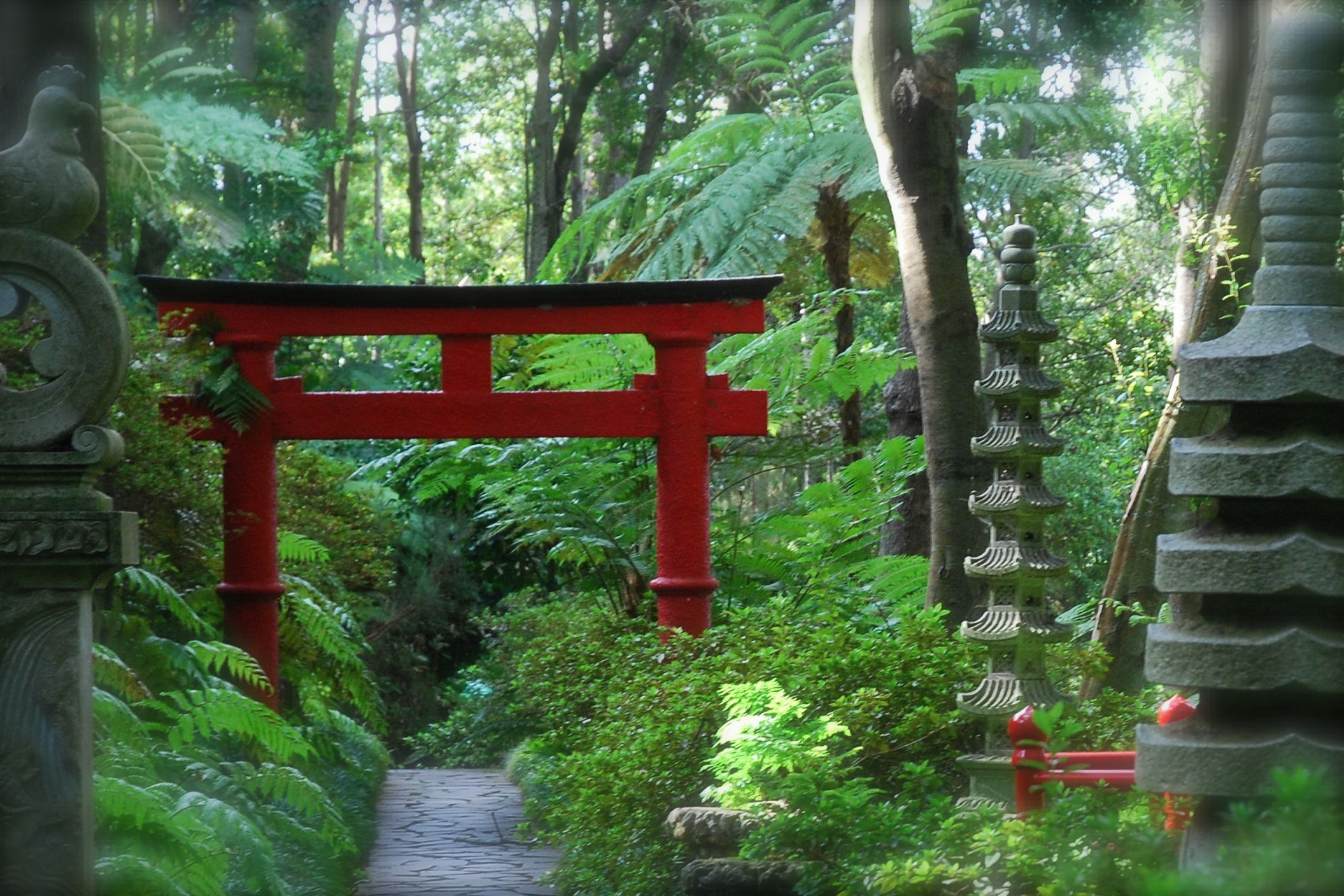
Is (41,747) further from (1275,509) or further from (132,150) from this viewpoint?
(132,150)

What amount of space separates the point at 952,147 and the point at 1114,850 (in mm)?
4645

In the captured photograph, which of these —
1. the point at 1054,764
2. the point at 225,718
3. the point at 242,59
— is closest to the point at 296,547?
the point at 225,718

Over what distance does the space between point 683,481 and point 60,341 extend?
4.49 m

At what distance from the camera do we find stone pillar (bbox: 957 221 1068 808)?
5.09 meters

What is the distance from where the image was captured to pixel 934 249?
7.30 meters

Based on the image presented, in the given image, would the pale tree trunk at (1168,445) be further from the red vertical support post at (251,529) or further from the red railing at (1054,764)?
the red vertical support post at (251,529)

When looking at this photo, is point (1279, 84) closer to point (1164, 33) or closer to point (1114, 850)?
point (1114, 850)

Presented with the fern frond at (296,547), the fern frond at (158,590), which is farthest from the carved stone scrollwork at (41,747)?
the fern frond at (296,547)

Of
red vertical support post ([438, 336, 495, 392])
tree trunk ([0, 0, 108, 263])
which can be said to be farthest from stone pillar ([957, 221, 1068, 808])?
tree trunk ([0, 0, 108, 263])

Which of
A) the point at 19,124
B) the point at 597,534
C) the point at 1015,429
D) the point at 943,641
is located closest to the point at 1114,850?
the point at 1015,429

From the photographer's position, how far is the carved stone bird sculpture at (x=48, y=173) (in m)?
4.05

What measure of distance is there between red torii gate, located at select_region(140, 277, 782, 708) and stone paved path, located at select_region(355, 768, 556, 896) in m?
1.28

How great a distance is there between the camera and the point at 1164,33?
9828mm

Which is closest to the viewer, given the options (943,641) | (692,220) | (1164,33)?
(943,641)
